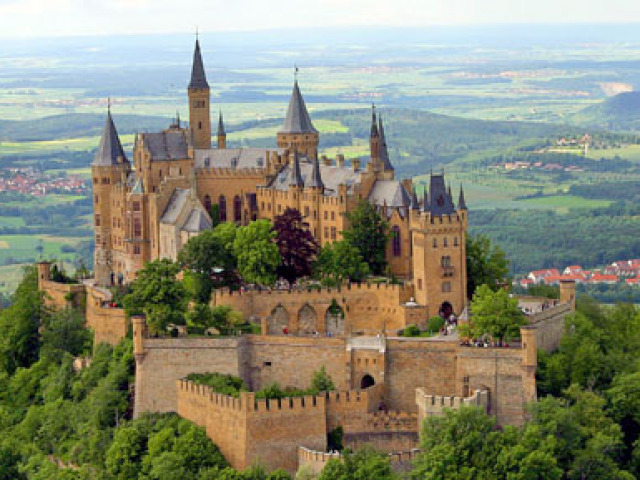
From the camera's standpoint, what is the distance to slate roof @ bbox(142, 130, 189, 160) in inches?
3529

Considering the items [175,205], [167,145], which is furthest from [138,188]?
[175,205]

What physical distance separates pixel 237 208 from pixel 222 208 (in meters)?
0.92

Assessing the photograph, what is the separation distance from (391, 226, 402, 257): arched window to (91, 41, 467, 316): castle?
5 centimetres

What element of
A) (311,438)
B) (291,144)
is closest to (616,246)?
(291,144)

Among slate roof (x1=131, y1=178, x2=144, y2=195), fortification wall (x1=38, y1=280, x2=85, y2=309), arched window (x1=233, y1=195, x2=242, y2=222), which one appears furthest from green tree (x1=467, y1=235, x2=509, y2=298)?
fortification wall (x1=38, y1=280, x2=85, y2=309)

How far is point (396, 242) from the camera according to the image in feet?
267

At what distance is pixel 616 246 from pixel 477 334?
10076cm

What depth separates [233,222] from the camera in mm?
88938

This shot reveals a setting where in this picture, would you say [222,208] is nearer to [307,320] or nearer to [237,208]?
[237,208]

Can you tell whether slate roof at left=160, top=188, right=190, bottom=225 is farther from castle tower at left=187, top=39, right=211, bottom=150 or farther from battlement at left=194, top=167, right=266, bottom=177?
castle tower at left=187, top=39, right=211, bottom=150

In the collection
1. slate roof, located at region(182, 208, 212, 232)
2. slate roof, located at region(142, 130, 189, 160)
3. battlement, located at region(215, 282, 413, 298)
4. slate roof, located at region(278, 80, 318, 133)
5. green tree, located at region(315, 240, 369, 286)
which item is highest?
slate roof, located at region(278, 80, 318, 133)

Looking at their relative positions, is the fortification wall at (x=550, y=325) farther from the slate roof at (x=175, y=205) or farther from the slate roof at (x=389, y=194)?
the slate roof at (x=175, y=205)

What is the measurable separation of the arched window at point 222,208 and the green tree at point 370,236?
11622 mm

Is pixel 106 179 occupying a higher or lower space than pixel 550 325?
higher
